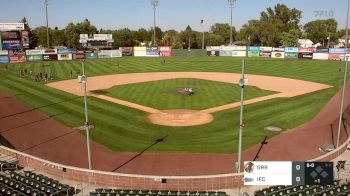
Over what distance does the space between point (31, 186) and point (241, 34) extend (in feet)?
503

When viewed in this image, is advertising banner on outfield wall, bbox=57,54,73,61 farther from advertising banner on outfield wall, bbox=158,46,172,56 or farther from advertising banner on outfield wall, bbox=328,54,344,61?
advertising banner on outfield wall, bbox=328,54,344,61

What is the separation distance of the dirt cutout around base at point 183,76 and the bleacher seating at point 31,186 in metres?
13.8

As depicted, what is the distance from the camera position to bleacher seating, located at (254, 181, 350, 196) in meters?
17.8

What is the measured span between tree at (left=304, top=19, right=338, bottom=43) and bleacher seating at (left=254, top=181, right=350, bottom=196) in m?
147

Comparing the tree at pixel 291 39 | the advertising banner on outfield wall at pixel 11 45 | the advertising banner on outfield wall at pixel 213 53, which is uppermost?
the tree at pixel 291 39

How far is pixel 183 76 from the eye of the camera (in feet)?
204

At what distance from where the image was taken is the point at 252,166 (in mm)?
15812

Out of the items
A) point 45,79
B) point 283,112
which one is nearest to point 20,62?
point 45,79

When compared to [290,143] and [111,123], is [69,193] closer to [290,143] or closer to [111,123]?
[111,123]

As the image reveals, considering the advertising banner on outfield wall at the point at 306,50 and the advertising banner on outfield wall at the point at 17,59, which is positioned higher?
the advertising banner on outfield wall at the point at 306,50

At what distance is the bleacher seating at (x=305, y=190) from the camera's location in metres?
17.8

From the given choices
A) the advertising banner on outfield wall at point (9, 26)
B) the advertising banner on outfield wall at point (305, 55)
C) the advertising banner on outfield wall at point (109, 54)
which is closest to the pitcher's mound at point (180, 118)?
the advertising banner on outfield wall at point (109, 54)

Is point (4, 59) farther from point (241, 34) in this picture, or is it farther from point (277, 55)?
point (241, 34)

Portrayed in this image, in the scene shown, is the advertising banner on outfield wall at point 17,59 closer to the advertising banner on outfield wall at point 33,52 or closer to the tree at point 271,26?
the advertising banner on outfield wall at point 33,52
